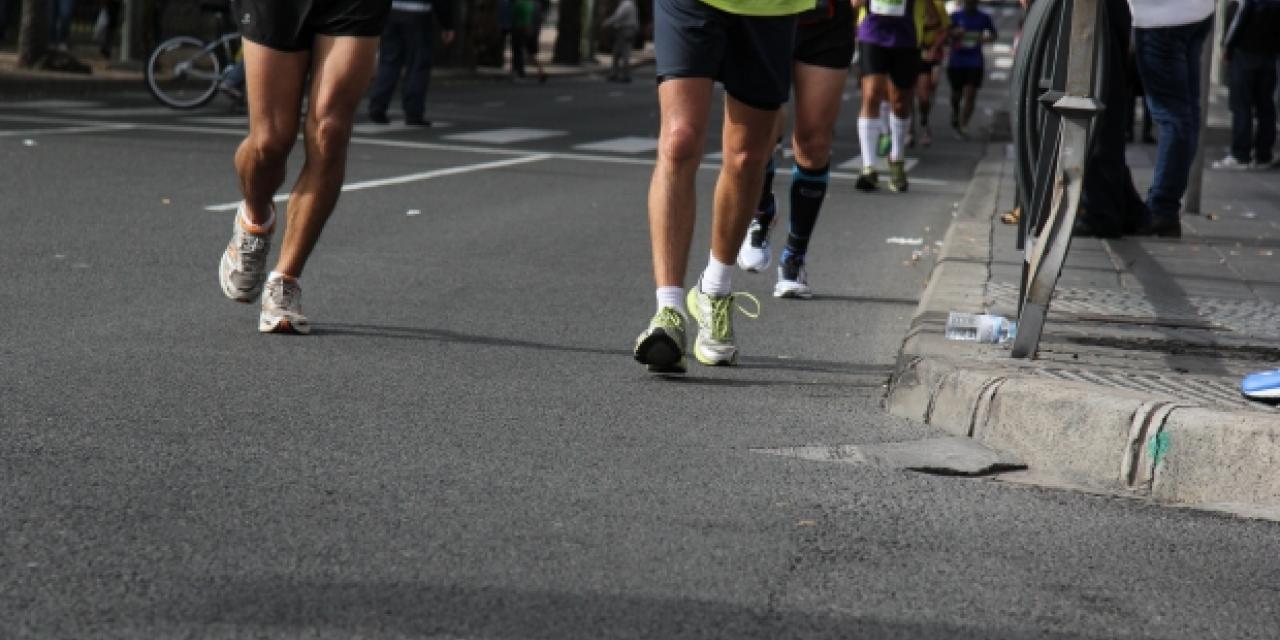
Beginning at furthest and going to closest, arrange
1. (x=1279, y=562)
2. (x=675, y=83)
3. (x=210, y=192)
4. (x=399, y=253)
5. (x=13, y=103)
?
(x=13, y=103) → (x=210, y=192) → (x=399, y=253) → (x=675, y=83) → (x=1279, y=562)

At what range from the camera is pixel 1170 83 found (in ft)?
33.7

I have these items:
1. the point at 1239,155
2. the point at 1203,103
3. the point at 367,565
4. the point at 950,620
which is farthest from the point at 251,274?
the point at 1239,155

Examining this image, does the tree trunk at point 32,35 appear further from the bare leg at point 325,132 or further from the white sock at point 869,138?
the bare leg at point 325,132

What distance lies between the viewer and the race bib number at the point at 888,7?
44.1 ft

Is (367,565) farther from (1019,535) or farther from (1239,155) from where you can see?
(1239,155)

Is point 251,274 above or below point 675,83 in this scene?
below

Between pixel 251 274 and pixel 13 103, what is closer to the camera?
pixel 251 274

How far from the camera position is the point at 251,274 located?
657cm

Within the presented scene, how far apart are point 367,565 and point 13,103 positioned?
644 inches

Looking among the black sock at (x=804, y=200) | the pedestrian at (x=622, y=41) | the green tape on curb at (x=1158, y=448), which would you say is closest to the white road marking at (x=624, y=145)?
the black sock at (x=804, y=200)

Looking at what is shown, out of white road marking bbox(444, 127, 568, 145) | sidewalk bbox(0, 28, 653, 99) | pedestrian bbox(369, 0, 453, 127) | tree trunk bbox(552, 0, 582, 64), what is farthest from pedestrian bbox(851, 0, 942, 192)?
tree trunk bbox(552, 0, 582, 64)

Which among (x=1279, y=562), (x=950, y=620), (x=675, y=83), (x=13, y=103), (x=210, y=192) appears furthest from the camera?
(x=13, y=103)

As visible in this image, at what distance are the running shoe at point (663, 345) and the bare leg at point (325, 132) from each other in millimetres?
1200

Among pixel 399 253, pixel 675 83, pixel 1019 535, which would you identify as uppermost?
pixel 675 83
